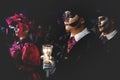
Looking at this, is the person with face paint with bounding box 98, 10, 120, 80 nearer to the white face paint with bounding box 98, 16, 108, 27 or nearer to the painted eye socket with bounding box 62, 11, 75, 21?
the white face paint with bounding box 98, 16, 108, 27

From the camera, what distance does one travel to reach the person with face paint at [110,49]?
3871 millimetres

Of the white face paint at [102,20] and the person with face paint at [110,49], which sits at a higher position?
the white face paint at [102,20]

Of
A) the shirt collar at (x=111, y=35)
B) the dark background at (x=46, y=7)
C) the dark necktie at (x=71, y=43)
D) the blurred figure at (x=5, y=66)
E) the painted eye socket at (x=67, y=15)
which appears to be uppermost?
the dark background at (x=46, y=7)

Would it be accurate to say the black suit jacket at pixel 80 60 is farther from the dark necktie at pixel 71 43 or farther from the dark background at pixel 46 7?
the dark background at pixel 46 7

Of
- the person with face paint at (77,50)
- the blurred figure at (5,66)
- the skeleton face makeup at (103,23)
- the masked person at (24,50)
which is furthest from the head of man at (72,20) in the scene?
the blurred figure at (5,66)

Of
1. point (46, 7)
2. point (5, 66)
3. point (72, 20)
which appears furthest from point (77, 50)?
point (5, 66)

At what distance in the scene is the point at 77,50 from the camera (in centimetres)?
389

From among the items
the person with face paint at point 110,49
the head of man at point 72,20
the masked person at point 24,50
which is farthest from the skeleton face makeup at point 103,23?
the masked person at point 24,50

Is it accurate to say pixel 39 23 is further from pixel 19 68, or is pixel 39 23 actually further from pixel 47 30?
pixel 19 68

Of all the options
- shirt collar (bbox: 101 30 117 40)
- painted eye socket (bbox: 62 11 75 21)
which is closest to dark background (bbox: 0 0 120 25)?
painted eye socket (bbox: 62 11 75 21)

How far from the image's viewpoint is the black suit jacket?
388cm

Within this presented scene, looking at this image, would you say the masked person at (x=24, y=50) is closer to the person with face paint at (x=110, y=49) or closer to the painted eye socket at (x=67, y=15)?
the painted eye socket at (x=67, y=15)

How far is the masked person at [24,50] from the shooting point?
3.90 metres

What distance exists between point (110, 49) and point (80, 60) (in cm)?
19
